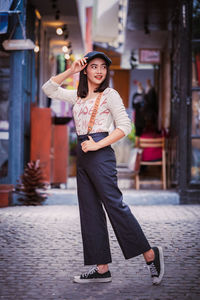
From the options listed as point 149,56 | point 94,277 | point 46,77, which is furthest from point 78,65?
point 149,56

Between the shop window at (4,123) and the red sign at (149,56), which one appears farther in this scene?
the red sign at (149,56)

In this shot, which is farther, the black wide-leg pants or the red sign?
the red sign

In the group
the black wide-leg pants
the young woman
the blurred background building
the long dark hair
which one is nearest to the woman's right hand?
the young woman

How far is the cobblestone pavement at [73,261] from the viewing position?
3.58 m

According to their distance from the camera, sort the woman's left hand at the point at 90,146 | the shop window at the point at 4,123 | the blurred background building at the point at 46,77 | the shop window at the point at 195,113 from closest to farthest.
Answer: the woman's left hand at the point at 90,146
the blurred background building at the point at 46,77
the shop window at the point at 195,113
the shop window at the point at 4,123

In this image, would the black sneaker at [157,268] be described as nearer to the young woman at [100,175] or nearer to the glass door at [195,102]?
the young woman at [100,175]

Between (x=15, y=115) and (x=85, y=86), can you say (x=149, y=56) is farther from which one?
(x=85, y=86)

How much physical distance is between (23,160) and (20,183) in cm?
94

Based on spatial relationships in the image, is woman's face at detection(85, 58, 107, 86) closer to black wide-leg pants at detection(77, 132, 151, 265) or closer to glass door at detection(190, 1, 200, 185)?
black wide-leg pants at detection(77, 132, 151, 265)

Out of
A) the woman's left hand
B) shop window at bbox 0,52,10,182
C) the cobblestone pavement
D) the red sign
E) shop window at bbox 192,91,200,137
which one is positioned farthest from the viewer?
the red sign

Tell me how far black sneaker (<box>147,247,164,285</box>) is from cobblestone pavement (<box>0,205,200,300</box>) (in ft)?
0.24

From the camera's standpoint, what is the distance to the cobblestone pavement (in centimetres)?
358

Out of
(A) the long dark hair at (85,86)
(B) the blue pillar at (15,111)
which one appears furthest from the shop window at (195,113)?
(A) the long dark hair at (85,86)

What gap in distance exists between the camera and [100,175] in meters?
3.77
